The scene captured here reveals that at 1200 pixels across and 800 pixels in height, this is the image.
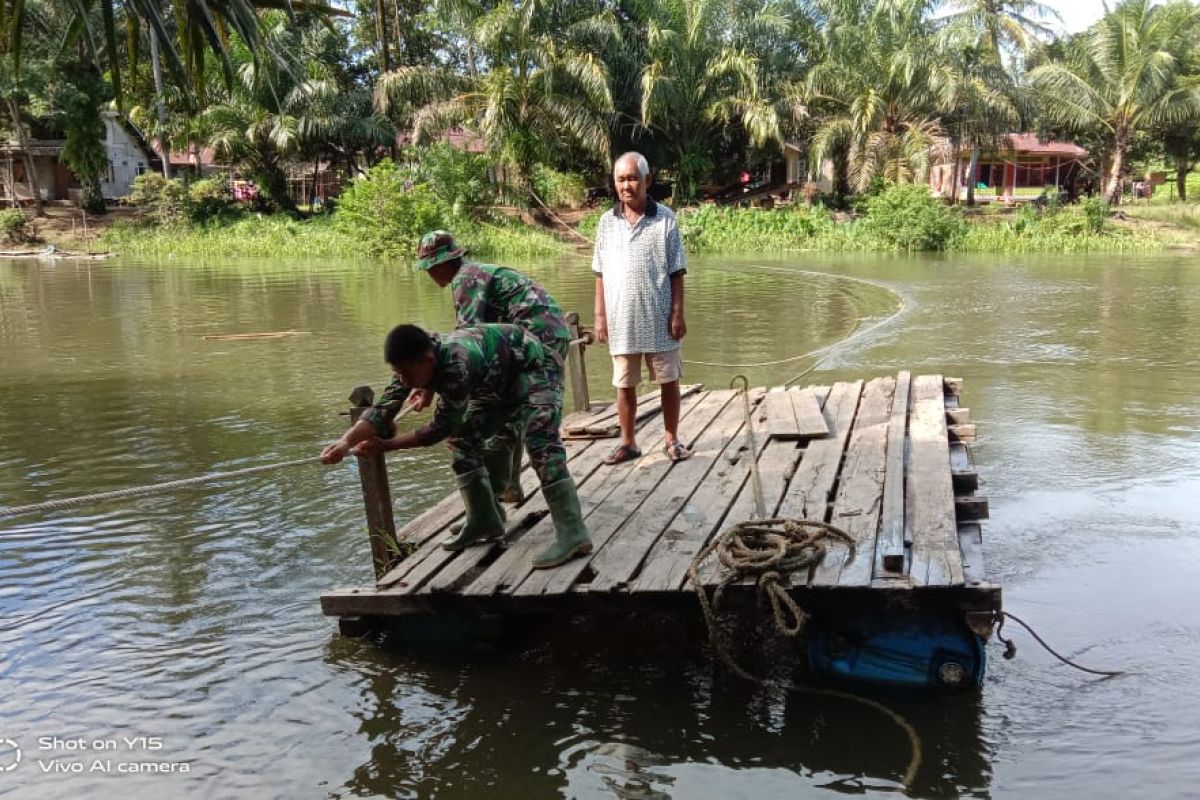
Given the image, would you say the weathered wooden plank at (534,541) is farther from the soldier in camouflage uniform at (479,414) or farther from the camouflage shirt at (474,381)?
the camouflage shirt at (474,381)

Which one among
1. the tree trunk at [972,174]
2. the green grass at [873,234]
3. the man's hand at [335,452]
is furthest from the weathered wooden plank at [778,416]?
the tree trunk at [972,174]

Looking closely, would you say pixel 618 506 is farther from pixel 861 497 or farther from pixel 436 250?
pixel 436 250

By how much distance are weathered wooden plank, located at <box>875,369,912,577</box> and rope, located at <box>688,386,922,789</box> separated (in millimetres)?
166

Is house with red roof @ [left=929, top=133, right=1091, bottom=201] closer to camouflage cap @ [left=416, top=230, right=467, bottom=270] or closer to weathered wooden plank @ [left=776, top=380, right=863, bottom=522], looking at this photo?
weathered wooden plank @ [left=776, top=380, right=863, bottom=522]

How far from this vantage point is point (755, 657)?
416 cm

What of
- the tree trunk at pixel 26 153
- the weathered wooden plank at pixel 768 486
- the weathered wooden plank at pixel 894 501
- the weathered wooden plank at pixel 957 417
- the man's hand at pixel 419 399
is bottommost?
the weathered wooden plank at pixel 957 417

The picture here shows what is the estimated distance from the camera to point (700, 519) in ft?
15.1

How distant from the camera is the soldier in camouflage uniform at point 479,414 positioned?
378 centimetres

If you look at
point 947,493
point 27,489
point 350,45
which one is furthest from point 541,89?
point 947,493

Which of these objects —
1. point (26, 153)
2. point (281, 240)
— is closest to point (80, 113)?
point (26, 153)

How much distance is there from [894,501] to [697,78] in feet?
94.1

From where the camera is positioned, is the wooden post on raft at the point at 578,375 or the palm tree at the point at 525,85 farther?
the palm tree at the point at 525,85

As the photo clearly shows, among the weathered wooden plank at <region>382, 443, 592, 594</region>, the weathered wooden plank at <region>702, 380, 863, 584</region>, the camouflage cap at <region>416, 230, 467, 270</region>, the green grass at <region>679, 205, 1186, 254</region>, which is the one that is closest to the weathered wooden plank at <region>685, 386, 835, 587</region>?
the weathered wooden plank at <region>702, 380, 863, 584</region>

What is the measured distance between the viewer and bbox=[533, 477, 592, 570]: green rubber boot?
414cm
